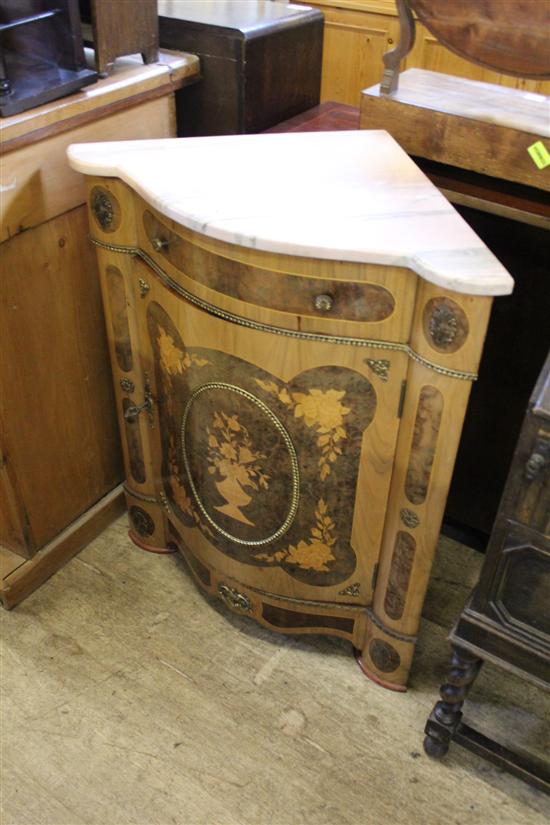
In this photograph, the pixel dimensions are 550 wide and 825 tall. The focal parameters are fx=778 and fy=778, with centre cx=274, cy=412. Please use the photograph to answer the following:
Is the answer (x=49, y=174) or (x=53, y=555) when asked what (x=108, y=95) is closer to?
(x=49, y=174)

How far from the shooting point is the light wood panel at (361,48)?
315 cm

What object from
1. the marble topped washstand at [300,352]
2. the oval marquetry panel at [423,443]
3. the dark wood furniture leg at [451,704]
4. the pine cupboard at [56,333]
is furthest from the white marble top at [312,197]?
the dark wood furniture leg at [451,704]

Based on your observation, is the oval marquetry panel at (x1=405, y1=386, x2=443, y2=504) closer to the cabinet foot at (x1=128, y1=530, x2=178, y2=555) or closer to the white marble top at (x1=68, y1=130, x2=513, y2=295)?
the white marble top at (x1=68, y1=130, x2=513, y2=295)

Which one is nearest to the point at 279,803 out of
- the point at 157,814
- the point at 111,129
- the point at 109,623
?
the point at 157,814

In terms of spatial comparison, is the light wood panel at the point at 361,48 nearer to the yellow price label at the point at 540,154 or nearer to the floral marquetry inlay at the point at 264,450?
the yellow price label at the point at 540,154

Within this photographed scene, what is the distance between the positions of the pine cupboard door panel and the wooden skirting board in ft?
1.18

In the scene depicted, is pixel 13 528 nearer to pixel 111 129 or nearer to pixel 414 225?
pixel 111 129

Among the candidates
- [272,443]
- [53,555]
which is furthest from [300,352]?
[53,555]

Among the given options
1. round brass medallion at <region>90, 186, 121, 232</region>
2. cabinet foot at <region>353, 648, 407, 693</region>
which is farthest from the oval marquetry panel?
round brass medallion at <region>90, 186, 121, 232</region>

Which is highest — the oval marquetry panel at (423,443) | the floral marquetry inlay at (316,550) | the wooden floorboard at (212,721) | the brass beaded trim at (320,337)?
the brass beaded trim at (320,337)

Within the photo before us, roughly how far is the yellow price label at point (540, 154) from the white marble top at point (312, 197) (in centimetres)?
22

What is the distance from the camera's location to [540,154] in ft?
4.43

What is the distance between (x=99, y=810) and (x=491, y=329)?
1.20 meters

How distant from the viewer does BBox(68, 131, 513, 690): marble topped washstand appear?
1140 mm
